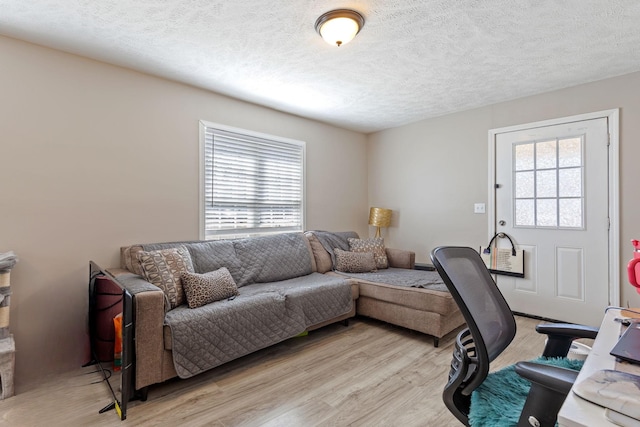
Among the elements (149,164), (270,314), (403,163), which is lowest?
(270,314)

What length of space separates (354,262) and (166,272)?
6.62 ft

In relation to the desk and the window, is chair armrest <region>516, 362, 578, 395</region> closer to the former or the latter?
the desk

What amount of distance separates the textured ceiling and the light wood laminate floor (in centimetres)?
242

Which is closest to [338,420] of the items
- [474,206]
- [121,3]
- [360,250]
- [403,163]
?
[360,250]

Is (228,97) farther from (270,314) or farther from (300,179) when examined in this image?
(270,314)

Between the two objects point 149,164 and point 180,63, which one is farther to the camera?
point 149,164

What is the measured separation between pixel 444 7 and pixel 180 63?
6.75 ft

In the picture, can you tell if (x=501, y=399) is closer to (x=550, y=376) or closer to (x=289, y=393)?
(x=550, y=376)

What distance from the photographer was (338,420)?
1723mm

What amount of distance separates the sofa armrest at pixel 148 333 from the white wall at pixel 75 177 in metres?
0.92

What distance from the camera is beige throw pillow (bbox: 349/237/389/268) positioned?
3762mm

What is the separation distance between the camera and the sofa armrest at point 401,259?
3.81 meters

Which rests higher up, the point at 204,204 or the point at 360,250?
the point at 204,204

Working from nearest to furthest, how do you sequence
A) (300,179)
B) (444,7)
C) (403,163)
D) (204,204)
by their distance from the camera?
(444,7) → (204,204) → (300,179) → (403,163)
